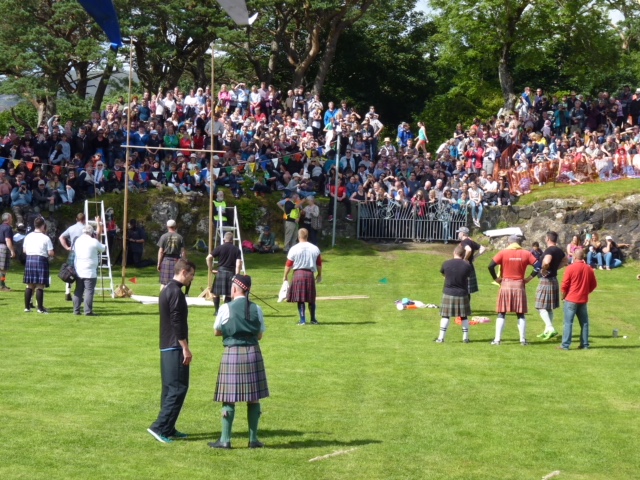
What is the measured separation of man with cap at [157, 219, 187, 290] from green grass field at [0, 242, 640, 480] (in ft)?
2.65

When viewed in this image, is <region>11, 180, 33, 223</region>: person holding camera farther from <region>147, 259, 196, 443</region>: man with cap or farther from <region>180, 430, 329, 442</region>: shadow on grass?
<region>147, 259, 196, 443</region>: man with cap

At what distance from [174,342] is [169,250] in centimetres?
1057

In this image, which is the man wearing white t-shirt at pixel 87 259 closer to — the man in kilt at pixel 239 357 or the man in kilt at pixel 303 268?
the man in kilt at pixel 303 268

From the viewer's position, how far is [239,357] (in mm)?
9453

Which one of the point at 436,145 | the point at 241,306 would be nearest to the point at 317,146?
the point at 436,145

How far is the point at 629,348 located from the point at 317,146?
59.2ft

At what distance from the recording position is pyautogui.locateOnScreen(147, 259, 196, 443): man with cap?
9516 mm

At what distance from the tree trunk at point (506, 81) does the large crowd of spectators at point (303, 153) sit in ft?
16.8

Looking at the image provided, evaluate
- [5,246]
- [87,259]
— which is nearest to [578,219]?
[5,246]

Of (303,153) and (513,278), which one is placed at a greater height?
(303,153)

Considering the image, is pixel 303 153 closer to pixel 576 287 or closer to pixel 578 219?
pixel 578 219

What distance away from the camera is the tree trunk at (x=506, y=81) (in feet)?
139

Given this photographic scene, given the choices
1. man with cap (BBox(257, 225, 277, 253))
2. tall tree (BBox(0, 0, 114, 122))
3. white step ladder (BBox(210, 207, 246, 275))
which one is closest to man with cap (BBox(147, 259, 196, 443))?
white step ladder (BBox(210, 207, 246, 275))

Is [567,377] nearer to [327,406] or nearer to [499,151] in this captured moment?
[327,406]
